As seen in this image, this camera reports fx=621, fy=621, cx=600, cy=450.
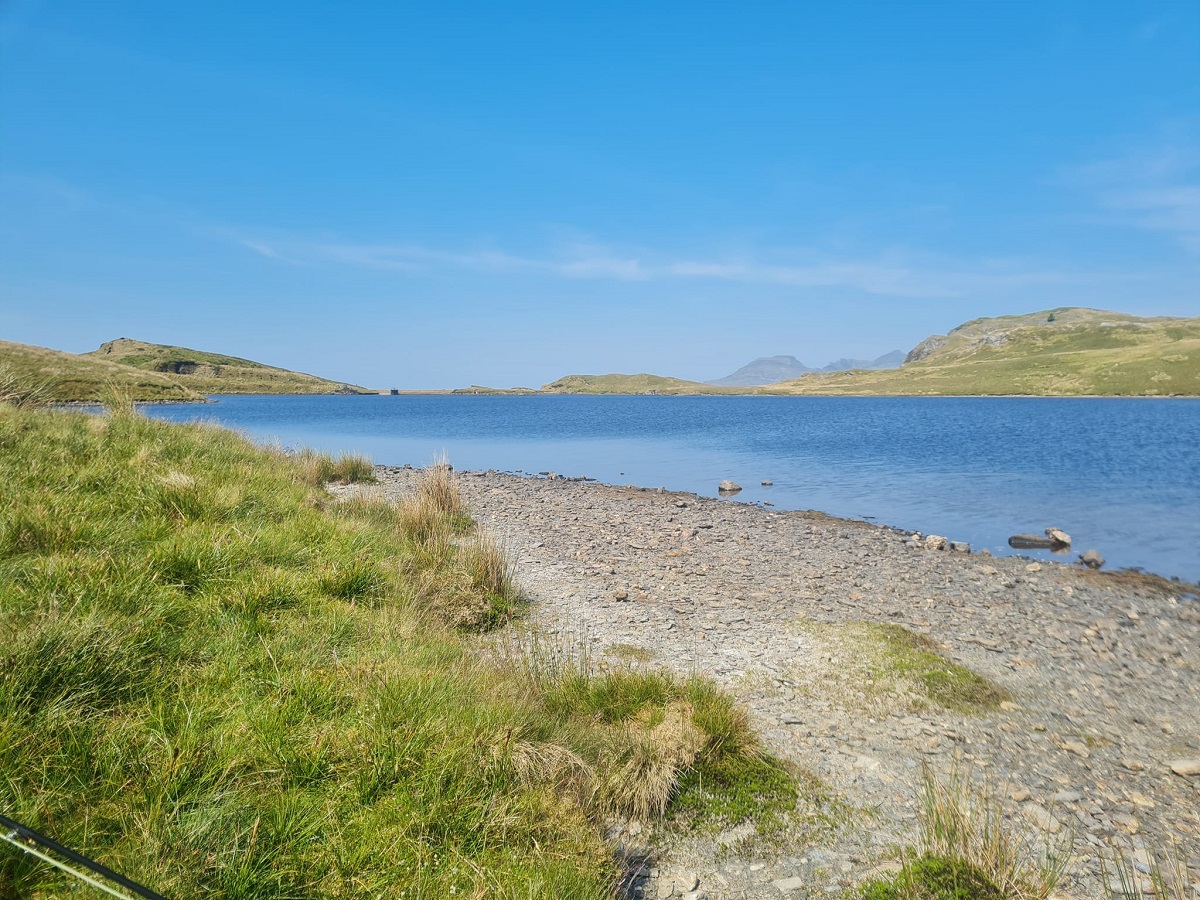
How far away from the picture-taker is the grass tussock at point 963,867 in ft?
13.8

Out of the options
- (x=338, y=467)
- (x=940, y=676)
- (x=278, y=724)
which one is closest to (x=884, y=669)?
(x=940, y=676)

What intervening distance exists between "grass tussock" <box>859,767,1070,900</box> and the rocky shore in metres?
0.31

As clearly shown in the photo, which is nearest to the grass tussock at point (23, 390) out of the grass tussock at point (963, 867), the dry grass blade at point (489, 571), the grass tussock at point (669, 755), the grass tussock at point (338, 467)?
the grass tussock at point (338, 467)

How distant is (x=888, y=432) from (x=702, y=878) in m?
67.8

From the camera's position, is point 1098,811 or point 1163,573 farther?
point 1163,573

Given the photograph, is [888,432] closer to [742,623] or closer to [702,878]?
[742,623]

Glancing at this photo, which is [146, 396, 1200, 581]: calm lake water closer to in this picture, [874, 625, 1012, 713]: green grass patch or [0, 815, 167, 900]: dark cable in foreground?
[874, 625, 1012, 713]: green grass patch

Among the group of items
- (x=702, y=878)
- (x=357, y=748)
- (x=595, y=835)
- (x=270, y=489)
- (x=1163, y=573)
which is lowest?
(x=1163, y=573)

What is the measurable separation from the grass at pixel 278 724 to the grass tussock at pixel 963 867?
1626mm

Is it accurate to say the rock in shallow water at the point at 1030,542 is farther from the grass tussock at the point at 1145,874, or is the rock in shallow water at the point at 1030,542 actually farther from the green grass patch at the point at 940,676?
the grass tussock at the point at 1145,874

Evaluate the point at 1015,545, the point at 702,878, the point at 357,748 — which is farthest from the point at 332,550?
the point at 1015,545

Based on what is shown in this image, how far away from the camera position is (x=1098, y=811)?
5945 mm

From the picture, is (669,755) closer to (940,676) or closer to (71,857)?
(71,857)

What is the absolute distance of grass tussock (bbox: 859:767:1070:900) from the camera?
165 inches
